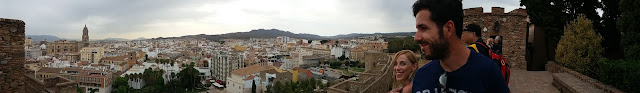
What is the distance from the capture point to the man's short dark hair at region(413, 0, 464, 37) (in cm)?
97

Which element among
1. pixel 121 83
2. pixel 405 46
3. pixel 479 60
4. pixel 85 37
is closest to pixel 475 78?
pixel 479 60

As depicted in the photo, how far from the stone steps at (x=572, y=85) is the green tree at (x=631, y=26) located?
93 centimetres

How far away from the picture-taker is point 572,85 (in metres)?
5.56

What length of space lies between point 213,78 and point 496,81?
57206mm

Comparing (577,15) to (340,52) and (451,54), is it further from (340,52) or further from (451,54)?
(340,52)

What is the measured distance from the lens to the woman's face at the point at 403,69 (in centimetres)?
191

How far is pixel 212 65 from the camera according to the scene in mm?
58000

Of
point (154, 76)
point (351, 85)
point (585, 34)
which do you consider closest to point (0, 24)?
point (351, 85)

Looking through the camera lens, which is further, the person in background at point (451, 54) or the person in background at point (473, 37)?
the person in background at point (473, 37)

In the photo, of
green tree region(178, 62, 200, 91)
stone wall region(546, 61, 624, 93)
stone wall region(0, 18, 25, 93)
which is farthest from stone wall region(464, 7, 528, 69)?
green tree region(178, 62, 200, 91)

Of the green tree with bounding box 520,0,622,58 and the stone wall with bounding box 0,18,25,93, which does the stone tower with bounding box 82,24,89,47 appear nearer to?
the stone wall with bounding box 0,18,25,93

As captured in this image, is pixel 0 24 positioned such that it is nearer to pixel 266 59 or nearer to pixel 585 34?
pixel 585 34

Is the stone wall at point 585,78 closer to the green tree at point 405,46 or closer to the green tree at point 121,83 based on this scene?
the green tree at point 405,46

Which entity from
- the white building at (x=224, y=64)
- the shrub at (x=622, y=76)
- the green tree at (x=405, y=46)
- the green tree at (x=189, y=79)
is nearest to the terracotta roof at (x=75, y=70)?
the green tree at (x=189, y=79)
